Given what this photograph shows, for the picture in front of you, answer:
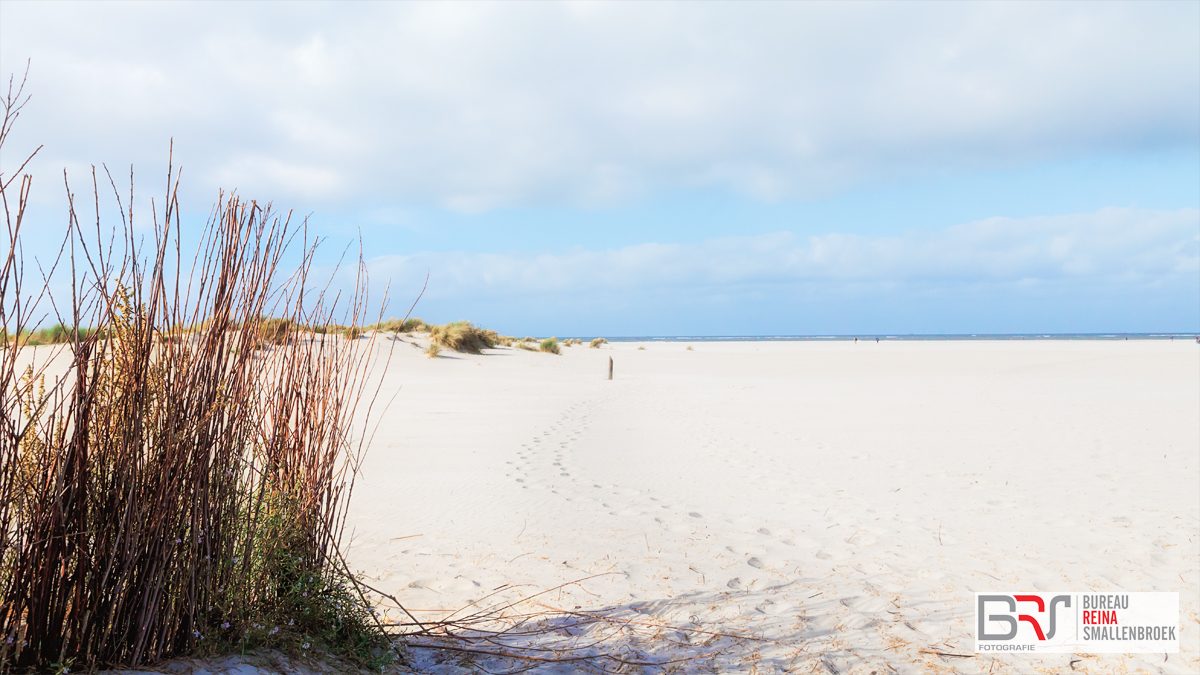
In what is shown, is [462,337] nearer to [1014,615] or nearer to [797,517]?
[797,517]

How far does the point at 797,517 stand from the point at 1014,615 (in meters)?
2.07

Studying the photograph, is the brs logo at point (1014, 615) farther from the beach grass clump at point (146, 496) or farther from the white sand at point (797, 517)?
the beach grass clump at point (146, 496)

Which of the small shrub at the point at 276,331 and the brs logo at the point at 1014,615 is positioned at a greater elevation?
the small shrub at the point at 276,331

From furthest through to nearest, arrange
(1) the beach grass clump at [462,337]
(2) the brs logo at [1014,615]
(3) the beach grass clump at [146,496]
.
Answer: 1. (1) the beach grass clump at [462,337]
2. (2) the brs logo at [1014,615]
3. (3) the beach grass clump at [146,496]

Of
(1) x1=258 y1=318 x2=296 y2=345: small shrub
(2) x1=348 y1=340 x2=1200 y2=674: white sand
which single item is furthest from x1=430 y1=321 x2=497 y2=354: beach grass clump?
(1) x1=258 y1=318 x2=296 y2=345: small shrub

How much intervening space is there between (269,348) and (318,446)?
473 mm

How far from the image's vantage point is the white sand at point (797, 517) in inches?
144

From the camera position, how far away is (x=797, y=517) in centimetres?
579

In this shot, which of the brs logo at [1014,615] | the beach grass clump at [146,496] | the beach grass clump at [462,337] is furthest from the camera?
the beach grass clump at [462,337]

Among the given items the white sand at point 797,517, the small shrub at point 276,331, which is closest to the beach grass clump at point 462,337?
the white sand at point 797,517

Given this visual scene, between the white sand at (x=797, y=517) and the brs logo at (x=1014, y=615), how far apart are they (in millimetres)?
133

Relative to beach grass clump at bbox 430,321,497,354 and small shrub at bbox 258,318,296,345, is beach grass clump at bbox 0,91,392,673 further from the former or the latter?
beach grass clump at bbox 430,321,497,354

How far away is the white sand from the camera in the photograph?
12.0ft

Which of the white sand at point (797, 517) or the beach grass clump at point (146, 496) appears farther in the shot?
the white sand at point (797, 517)
